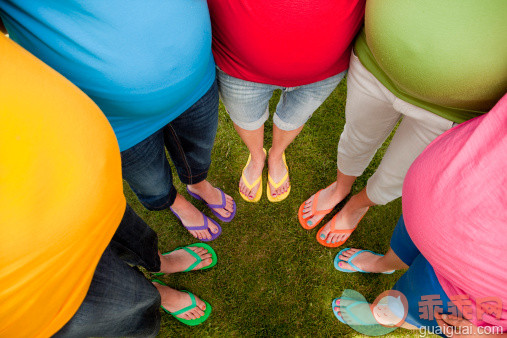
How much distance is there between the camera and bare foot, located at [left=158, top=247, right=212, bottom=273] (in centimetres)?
198

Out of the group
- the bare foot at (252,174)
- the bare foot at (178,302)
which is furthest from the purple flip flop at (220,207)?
the bare foot at (178,302)

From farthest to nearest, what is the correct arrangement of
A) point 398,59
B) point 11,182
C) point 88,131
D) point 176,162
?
point 176,162
point 398,59
point 88,131
point 11,182

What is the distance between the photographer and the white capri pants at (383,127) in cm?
113

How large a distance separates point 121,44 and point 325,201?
5.40 feet

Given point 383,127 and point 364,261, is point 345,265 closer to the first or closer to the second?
point 364,261

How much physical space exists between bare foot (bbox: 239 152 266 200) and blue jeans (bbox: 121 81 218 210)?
505 mm

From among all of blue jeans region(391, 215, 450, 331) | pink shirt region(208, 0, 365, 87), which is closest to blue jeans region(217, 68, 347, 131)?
pink shirt region(208, 0, 365, 87)

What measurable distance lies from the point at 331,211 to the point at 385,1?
62.5 inches

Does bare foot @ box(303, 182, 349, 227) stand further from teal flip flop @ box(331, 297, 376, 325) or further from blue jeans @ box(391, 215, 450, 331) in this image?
blue jeans @ box(391, 215, 450, 331)

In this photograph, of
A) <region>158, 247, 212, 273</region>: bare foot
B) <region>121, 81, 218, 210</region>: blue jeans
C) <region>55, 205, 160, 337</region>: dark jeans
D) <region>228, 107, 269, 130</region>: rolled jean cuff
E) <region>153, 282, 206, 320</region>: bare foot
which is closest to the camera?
<region>55, 205, 160, 337</region>: dark jeans

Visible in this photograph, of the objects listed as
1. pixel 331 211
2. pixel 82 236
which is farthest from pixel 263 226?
pixel 82 236

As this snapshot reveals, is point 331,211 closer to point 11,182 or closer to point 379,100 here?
point 379,100

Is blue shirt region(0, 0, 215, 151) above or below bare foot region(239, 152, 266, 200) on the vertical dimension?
above

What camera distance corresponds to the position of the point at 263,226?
7.38 feet
